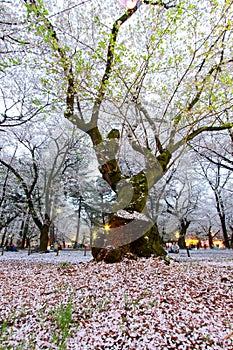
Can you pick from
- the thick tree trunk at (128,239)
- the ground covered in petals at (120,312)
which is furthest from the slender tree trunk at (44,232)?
the ground covered in petals at (120,312)

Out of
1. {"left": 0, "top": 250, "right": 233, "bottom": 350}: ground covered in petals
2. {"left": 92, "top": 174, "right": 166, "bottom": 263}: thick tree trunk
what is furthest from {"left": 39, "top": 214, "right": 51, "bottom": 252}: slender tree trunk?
{"left": 0, "top": 250, "right": 233, "bottom": 350}: ground covered in petals

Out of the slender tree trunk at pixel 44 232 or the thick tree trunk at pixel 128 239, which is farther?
the slender tree trunk at pixel 44 232

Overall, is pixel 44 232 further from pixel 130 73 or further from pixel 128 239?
pixel 130 73

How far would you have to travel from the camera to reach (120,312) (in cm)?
334

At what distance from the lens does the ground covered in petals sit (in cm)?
269

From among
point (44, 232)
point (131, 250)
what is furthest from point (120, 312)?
point (44, 232)

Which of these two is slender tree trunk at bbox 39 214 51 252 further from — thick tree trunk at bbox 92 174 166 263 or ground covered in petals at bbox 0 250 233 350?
ground covered in petals at bbox 0 250 233 350

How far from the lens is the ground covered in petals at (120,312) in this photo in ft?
8.84

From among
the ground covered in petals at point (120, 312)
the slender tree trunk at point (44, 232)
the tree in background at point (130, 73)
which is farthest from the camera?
the slender tree trunk at point (44, 232)

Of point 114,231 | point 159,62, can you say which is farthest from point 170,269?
point 159,62

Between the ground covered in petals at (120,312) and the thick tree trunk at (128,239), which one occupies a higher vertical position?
the thick tree trunk at (128,239)

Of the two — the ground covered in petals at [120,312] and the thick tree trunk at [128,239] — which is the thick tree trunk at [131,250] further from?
the ground covered in petals at [120,312]

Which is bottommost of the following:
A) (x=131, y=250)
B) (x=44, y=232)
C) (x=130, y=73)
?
(x=131, y=250)

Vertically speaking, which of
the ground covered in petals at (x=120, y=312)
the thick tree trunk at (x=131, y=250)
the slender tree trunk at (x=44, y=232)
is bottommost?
the ground covered in petals at (x=120, y=312)
